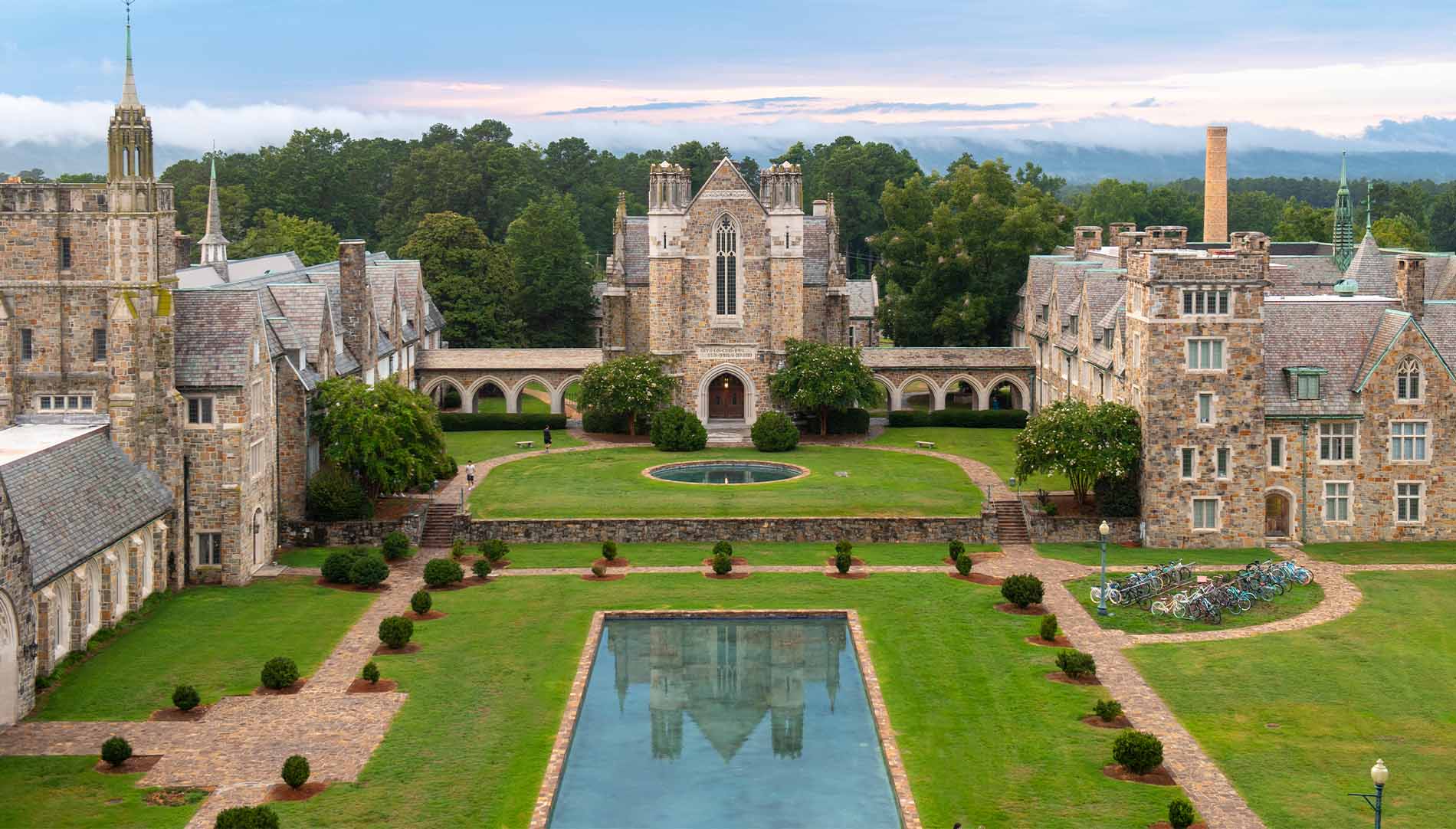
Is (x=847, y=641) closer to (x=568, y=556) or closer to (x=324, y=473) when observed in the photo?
(x=568, y=556)

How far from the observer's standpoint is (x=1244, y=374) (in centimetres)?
6391

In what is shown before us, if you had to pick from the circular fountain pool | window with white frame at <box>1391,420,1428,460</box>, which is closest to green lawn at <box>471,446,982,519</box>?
the circular fountain pool

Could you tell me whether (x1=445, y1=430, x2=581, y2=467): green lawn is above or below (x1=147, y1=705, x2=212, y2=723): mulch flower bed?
above

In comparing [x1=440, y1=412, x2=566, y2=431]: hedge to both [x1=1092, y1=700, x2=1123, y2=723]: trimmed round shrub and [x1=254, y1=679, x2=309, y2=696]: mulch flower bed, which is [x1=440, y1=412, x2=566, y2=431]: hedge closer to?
[x1=254, y1=679, x2=309, y2=696]: mulch flower bed

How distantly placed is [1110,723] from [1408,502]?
2860cm

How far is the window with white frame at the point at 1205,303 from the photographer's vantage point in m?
63.8

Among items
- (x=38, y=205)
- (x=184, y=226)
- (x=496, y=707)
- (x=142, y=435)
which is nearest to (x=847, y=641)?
(x=496, y=707)

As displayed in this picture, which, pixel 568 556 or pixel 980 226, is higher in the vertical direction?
pixel 980 226

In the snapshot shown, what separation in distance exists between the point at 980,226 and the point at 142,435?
60366 millimetres

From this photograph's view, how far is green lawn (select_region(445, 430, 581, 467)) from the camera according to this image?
83688mm

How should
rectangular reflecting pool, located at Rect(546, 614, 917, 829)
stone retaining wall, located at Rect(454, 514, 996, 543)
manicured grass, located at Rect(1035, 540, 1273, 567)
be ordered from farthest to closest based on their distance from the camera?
stone retaining wall, located at Rect(454, 514, 996, 543), manicured grass, located at Rect(1035, 540, 1273, 567), rectangular reflecting pool, located at Rect(546, 614, 917, 829)

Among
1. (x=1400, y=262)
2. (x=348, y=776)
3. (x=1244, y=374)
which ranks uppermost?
(x=1400, y=262)

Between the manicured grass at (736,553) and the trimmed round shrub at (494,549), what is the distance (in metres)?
0.77

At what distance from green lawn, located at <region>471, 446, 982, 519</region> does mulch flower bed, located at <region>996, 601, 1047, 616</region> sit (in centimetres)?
1333
